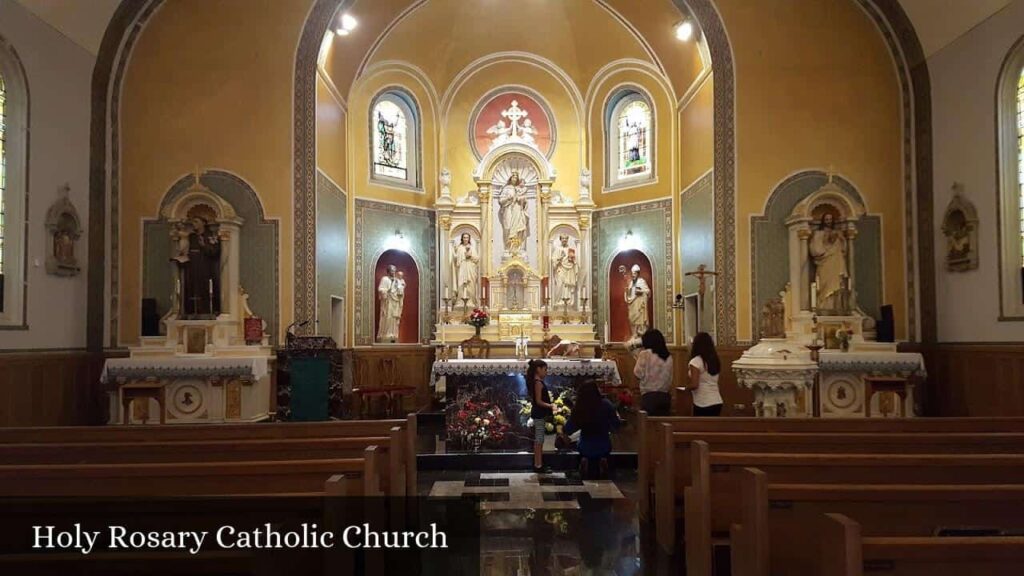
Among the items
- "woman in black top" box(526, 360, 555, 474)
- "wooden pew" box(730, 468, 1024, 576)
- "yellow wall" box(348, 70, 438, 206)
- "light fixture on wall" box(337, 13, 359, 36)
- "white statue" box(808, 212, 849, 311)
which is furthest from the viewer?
"yellow wall" box(348, 70, 438, 206)

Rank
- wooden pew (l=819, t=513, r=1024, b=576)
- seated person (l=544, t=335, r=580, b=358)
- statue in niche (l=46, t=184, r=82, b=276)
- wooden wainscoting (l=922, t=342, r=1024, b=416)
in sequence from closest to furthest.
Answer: wooden pew (l=819, t=513, r=1024, b=576)
wooden wainscoting (l=922, t=342, r=1024, b=416)
statue in niche (l=46, t=184, r=82, b=276)
seated person (l=544, t=335, r=580, b=358)

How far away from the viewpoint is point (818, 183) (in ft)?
42.2

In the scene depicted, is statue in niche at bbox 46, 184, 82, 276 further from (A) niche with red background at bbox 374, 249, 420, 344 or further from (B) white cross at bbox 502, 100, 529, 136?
(B) white cross at bbox 502, 100, 529, 136

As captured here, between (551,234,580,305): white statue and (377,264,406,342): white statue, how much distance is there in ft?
10.6

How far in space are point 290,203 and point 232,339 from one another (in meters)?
2.28

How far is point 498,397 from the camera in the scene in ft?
36.9

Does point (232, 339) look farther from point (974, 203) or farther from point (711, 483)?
point (974, 203)

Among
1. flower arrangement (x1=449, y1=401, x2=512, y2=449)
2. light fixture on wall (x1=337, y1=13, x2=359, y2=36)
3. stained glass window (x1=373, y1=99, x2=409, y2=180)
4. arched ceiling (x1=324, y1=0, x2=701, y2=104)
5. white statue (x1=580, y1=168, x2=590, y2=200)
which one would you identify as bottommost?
flower arrangement (x1=449, y1=401, x2=512, y2=449)

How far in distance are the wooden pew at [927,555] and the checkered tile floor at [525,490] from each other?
4580mm

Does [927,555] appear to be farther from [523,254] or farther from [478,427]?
[523,254]

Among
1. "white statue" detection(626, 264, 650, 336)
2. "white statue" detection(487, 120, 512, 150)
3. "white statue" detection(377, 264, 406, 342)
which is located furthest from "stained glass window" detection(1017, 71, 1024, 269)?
"white statue" detection(377, 264, 406, 342)

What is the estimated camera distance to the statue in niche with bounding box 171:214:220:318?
476 inches

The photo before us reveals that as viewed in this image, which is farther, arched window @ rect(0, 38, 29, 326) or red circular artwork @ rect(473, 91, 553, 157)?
red circular artwork @ rect(473, 91, 553, 157)

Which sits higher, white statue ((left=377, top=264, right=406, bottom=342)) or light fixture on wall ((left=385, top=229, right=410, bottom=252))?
light fixture on wall ((left=385, top=229, right=410, bottom=252))
